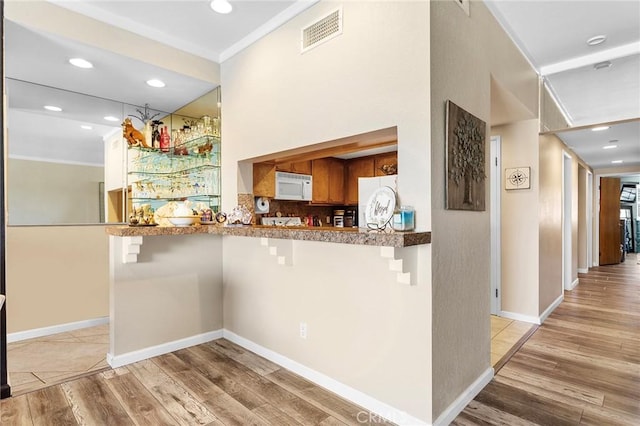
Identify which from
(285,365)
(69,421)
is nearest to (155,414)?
(69,421)

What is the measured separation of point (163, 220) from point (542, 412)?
314 cm

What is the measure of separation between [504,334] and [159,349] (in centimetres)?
328

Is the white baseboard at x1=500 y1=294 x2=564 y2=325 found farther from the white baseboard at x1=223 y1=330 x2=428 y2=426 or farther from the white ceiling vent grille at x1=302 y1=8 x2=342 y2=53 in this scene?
the white ceiling vent grille at x1=302 y1=8 x2=342 y2=53

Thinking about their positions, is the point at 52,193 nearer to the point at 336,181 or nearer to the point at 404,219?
the point at 404,219

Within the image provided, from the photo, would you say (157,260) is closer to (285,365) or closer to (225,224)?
(225,224)

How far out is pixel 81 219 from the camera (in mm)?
3705

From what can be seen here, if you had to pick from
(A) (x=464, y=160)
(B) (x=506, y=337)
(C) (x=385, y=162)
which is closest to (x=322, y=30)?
(A) (x=464, y=160)

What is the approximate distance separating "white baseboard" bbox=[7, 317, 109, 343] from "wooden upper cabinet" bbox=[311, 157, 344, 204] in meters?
3.24

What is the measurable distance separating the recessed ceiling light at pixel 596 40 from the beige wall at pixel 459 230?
95 centimetres

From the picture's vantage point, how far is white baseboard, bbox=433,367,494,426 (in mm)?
1984

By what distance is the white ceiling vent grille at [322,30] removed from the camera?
2.36 m

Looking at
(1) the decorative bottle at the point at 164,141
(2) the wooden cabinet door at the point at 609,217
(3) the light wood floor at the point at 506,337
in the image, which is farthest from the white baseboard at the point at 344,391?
(2) the wooden cabinet door at the point at 609,217

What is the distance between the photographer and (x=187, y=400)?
90.7 inches

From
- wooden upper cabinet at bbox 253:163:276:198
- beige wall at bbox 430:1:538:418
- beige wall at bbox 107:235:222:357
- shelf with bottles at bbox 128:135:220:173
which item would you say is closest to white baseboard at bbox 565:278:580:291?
beige wall at bbox 430:1:538:418
